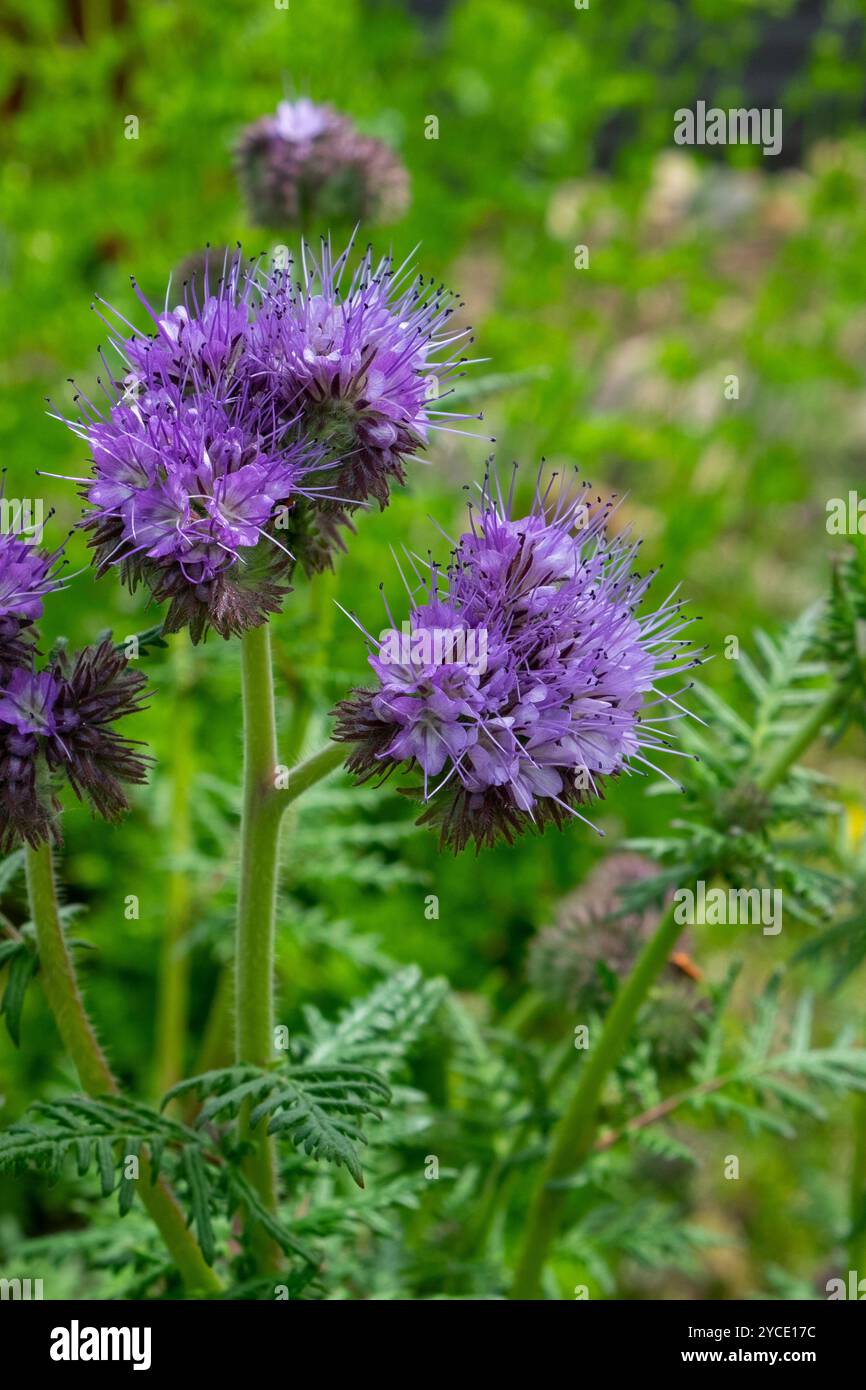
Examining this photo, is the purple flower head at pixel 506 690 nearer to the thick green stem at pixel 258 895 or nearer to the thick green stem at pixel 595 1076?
the thick green stem at pixel 258 895

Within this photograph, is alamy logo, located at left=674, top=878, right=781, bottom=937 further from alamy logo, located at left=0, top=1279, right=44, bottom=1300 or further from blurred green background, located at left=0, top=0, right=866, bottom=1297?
alamy logo, located at left=0, top=1279, right=44, bottom=1300

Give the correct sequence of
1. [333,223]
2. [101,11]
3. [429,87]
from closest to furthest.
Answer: [333,223], [429,87], [101,11]

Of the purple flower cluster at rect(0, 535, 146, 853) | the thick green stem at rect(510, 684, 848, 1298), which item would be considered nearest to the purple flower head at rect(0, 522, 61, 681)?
the purple flower cluster at rect(0, 535, 146, 853)

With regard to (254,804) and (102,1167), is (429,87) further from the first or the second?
(102,1167)

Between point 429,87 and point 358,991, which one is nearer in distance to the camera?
point 358,991

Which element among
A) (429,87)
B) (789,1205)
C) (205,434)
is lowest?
(789,1205)

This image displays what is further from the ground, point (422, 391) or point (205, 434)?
point (422, 391)
